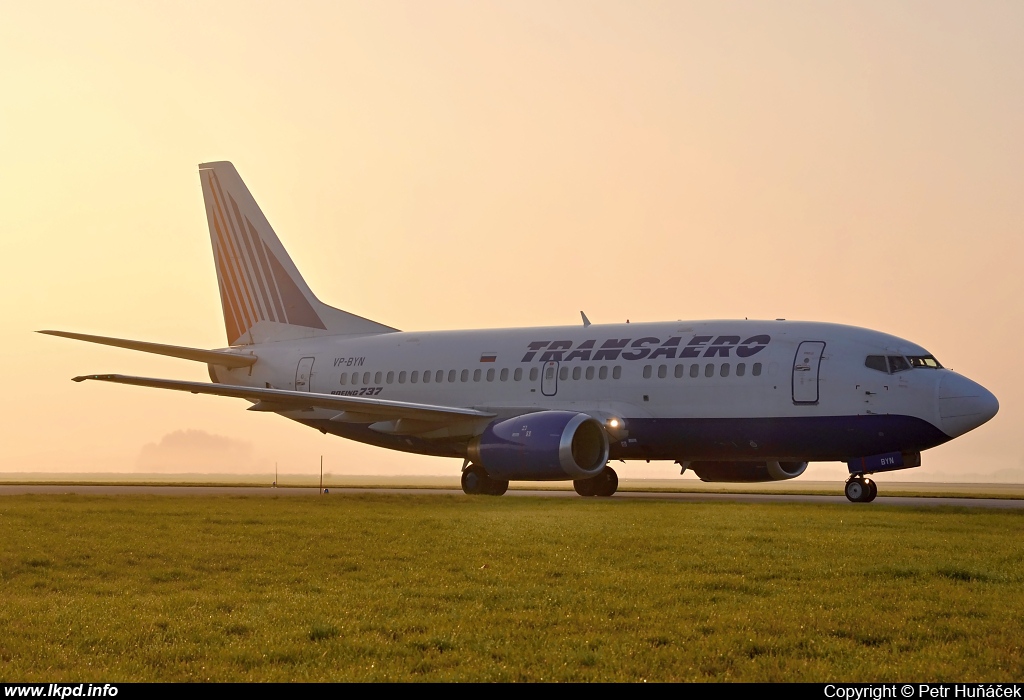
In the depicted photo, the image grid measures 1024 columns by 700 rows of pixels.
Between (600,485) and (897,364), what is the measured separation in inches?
346

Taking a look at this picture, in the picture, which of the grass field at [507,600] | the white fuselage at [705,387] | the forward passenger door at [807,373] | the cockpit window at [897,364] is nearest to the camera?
the grass field at [507,600]

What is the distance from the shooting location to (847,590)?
10.7 m

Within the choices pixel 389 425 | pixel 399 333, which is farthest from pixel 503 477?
pixel 399 333

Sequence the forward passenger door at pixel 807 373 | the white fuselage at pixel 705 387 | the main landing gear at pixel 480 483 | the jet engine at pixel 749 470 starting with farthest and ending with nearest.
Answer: the jet engine at pixel 749 470, the main landing gear at pixel 480 483, the forward passenger door at pixel 807 373, the white fuselage at pixel 705 387

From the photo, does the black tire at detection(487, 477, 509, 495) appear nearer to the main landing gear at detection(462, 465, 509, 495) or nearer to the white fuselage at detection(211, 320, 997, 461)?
the main landing gear at detection(462, 465, 509, 495)

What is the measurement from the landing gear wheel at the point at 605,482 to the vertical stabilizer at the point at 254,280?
10.1 metres

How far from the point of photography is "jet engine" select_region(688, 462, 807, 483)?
2988cm

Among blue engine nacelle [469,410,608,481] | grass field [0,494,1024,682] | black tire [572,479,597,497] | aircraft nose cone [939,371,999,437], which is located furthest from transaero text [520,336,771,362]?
grass field [0,494,1024,682]

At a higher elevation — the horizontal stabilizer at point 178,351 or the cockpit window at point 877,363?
the horizontal stabilizer at point 178,351

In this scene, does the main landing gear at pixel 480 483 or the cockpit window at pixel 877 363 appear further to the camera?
the main landing gear at pixel 480 483

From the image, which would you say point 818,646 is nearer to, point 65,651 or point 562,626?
point 562,626

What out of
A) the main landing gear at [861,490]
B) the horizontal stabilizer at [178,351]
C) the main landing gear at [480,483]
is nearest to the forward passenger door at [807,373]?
the main landing gear at [861,490]

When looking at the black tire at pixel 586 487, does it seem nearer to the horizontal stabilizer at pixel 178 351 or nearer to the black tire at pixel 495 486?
the black tire at pixel 495 486

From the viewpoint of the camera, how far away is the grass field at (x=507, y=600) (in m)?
7.63
